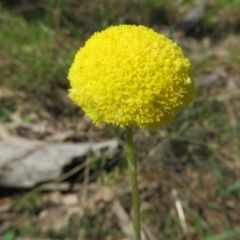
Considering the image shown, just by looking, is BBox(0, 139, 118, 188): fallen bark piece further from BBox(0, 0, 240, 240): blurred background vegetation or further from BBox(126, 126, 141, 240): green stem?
BBox(126, 126, 141, 240): green stem

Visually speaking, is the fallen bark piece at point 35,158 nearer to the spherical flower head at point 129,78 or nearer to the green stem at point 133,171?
the green stem at point 133,171

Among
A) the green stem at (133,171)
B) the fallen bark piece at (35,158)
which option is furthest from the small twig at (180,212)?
the green stem at (133,171)

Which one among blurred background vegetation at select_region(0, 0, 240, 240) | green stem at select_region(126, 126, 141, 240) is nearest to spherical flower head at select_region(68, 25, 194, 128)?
green stem at select_region(126, 126, 141, 240)

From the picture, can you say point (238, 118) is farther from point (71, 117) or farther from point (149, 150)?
point (71, 117)

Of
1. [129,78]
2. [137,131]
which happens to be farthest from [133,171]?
[137,131]

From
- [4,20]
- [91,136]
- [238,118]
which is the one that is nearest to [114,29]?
[91,136]

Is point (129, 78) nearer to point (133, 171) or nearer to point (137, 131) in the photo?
point (133, 171)
